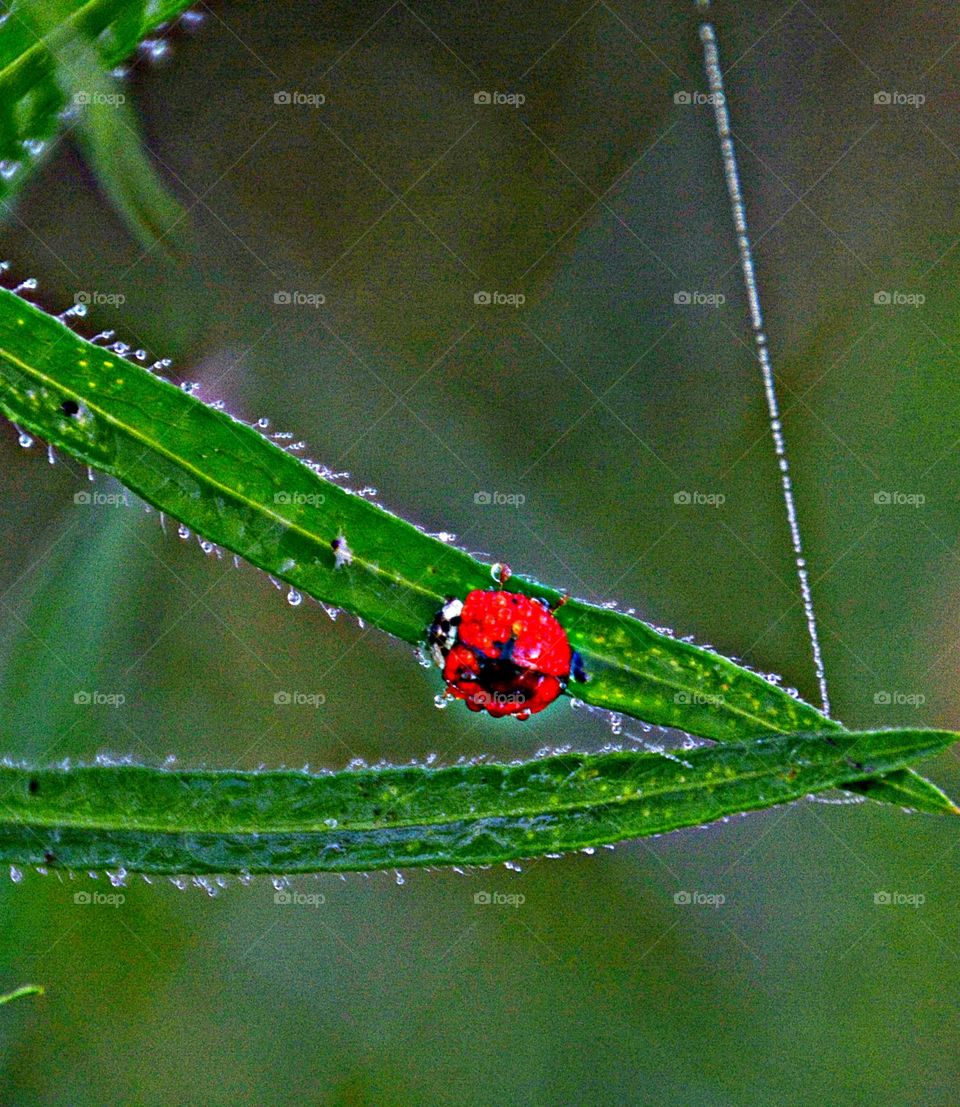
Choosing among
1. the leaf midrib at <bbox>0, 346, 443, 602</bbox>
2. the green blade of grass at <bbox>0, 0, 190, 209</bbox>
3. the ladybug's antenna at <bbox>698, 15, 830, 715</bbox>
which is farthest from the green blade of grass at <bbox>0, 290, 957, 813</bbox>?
the ladybug's antenna at <bbox>698, 15, 830, 715</bbox>

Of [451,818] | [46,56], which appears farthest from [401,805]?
[46,56]

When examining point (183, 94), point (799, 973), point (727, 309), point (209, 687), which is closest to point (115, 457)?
point (209, 687)

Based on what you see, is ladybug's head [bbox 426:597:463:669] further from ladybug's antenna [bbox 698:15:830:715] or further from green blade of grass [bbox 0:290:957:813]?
ladybug's antenna [bbox 698:15:830:715]

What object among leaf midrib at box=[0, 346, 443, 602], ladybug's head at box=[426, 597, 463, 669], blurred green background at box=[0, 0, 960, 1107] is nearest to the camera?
leaf midrib at box=[0, 346, 443, 602]

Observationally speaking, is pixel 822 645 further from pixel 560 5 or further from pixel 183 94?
pixel 183 94

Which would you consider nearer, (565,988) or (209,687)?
(209,687)

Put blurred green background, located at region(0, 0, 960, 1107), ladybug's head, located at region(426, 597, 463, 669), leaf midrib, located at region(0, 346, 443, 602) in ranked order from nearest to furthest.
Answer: leaf midrib, located at region(0, 346, 443, 602), ladybug's head, located at region(426, 597, 463, 669), blurred green background, located at region(0, 0, 960, 1107)

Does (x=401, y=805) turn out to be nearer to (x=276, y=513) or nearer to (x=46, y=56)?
(x=276, y=513)

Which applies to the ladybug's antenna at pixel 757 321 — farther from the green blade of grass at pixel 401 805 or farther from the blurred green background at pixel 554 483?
the green blade of grass at pixel 401 805
